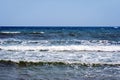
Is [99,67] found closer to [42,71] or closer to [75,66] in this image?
[75,66]

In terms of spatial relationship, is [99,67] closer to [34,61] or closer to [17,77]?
[34,61]

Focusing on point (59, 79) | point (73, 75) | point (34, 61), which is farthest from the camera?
point (34, 61)

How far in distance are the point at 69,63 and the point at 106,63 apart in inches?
64.2

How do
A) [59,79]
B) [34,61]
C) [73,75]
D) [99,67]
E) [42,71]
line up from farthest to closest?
[34,61], [99,67], [42,71], [73,75], [59,79]

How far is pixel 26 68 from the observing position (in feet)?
37.3

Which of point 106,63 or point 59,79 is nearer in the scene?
point 59,79

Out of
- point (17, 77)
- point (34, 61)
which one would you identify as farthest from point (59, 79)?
point (34, 61)

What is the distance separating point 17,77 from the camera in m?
9.49

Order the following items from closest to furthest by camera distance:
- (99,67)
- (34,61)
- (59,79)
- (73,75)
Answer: (59,79), (73,75), (99,67), (34,61)

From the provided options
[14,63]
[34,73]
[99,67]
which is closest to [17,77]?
[34,73]

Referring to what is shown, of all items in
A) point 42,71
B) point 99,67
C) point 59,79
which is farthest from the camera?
point 99,67

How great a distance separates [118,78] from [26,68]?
383 cm

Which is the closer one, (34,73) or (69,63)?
(34,73)

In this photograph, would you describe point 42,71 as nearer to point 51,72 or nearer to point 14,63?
point 51,72
